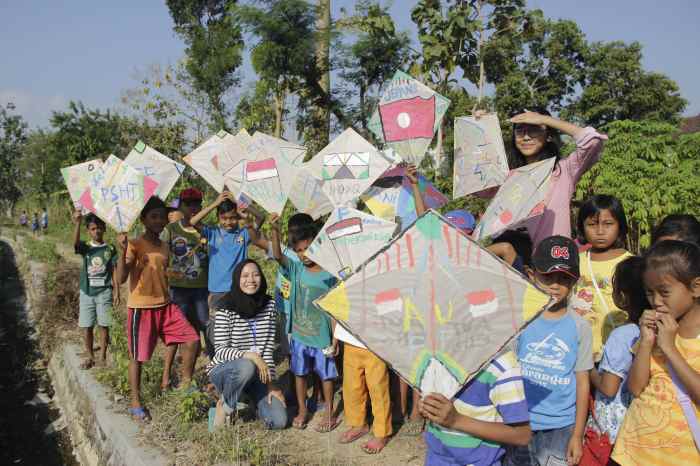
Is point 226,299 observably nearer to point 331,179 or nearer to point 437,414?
point 331,179

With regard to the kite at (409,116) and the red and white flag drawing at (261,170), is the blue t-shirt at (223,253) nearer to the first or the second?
the red and white flag drawing at (261,170)

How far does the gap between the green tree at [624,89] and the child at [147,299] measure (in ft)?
58.5

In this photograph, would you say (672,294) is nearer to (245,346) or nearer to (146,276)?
(245,346)

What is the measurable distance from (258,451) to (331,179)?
1980 millimetres

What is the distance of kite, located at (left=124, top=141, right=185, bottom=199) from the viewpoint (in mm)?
3967

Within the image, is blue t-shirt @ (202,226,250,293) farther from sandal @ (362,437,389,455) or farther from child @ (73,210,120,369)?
sandal @ (362,437,389,455)

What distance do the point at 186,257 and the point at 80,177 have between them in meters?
1.03

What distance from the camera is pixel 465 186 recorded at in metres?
3.61

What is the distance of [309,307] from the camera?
387 centimetres

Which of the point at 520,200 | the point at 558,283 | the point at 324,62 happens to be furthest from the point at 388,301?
the point at 324,62

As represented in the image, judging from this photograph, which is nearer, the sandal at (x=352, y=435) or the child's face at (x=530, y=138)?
the child's face at (x=530, y=138)

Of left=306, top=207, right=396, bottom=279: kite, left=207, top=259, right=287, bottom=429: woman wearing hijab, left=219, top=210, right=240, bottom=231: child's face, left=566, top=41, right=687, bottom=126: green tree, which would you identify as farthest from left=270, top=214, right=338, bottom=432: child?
left=566, top=41, right=687, bottom=126: green tree

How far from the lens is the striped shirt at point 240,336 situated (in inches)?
146

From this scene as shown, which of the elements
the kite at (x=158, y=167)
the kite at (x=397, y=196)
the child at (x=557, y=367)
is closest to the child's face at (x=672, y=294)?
the child at (x=557, y=367)
